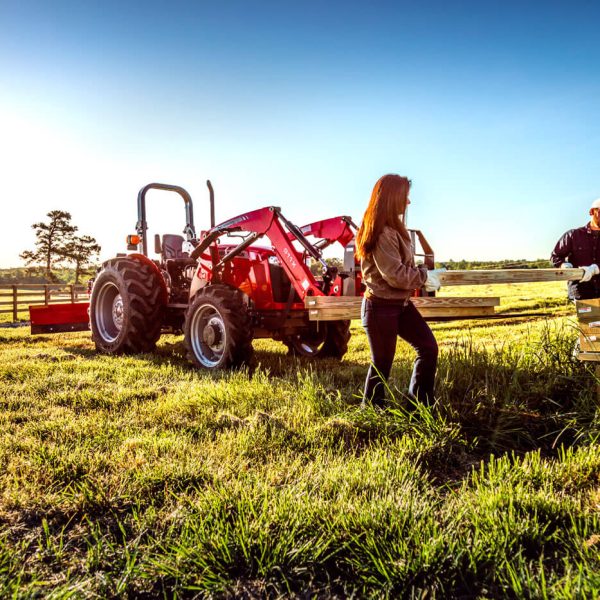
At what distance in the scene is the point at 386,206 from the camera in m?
3.58

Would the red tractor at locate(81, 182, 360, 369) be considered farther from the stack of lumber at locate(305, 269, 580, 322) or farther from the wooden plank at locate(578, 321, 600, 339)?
the wooden plank at locate(578, 321, 600, 339)

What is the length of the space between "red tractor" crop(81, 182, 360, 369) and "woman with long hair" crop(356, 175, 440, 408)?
176cm

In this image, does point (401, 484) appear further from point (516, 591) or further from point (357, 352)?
point (357, 352)

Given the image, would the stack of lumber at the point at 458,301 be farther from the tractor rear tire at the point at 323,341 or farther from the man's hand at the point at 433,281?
the tractor rear tire at the point at 323,341

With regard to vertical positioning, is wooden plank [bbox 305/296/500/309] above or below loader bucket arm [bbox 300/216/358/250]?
below

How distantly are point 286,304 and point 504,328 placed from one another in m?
5.54

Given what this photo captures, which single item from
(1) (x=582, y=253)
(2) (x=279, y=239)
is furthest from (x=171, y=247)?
(1) (x=582, y=253)

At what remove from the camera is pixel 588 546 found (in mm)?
2150

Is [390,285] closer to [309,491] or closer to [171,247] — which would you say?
[309,491]

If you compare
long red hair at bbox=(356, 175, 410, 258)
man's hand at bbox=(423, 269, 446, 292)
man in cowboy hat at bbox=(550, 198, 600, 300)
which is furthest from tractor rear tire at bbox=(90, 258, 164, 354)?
man in cowboy hat at bbox=(550, 198, 600, 300)

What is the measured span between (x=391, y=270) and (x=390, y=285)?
0.43ft

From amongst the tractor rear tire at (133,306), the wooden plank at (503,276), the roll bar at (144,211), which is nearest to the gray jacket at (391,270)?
the wooden plank at (503,276)

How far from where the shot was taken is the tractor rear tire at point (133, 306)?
7.43 m

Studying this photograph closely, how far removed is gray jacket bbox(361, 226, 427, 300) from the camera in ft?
11.5
